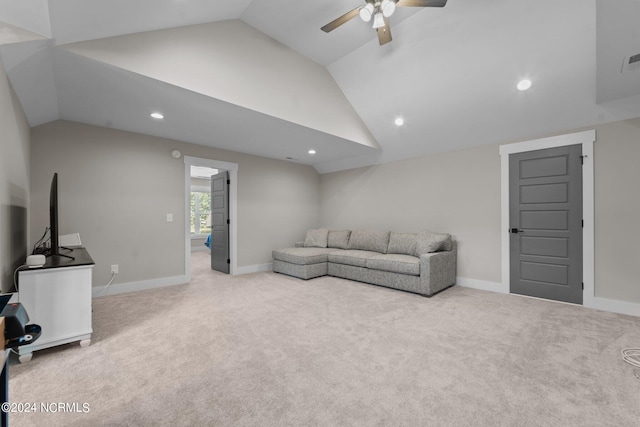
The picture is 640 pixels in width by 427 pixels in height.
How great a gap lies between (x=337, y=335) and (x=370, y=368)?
599 millimetres

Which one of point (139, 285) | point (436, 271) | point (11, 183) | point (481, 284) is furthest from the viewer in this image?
point (481, 284)

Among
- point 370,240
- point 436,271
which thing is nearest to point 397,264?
point 436,271

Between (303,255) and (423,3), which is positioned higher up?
(423,3)

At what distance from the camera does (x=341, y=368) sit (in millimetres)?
2010

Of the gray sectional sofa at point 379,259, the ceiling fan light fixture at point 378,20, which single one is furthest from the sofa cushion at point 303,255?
the ceiling fan light fixture at point 378,20

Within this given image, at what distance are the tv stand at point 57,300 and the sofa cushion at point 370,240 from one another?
4.17 meters

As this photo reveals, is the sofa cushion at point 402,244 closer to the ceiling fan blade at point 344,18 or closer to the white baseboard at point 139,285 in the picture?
the ceiling fan blade at point 344,18

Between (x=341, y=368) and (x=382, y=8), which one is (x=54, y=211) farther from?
(x=382, y=8)

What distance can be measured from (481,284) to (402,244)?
1338mm

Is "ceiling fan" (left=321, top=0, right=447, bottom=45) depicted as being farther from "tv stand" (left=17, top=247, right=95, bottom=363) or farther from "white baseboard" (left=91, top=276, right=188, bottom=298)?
"white baseboard" (left=91, top=276, right=188, bottom=298)

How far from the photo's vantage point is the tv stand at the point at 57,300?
7.10 feet

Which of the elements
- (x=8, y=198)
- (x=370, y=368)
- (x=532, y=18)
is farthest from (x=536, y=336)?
(x=8, y=198)

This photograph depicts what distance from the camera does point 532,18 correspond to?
2717 millimetres

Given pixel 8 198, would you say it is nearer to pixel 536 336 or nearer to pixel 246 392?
pixel 246 392
